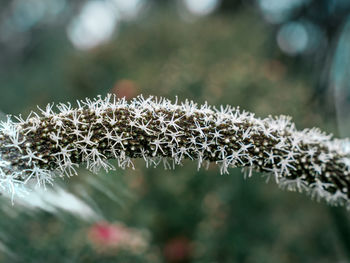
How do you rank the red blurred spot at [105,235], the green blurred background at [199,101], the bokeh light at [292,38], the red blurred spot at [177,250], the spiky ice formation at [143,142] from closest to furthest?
the spiky ice formation at [143,142]
the green blurred background at [199,101]
the red blurred spot at [105,235]
the red blurred spot at [177,250]
the bokeh light at [292,38]

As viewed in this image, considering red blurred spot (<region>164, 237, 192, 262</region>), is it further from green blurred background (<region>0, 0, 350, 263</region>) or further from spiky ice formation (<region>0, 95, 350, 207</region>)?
spiky ice formation (<region>0, 95, 350, 207</region>)

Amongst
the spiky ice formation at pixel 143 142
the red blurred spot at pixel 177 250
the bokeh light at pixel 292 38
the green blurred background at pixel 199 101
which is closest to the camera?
the spiky ice formation at pixel 143 142

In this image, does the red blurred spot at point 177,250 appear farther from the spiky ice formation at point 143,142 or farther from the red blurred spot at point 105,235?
the spiky ice formation at point 143,142

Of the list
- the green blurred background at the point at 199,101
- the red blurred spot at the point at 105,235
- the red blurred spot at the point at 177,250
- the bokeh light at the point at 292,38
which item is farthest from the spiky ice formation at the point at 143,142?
the bokeh light at the point at 292,38

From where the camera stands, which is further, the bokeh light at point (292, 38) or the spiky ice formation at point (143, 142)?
the bokeh light at point (292, 38)

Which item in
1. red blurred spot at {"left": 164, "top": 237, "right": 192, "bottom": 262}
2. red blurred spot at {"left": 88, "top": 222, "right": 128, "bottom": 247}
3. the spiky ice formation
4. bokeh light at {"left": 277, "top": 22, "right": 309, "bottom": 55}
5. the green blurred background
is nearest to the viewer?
the spiky ice formation

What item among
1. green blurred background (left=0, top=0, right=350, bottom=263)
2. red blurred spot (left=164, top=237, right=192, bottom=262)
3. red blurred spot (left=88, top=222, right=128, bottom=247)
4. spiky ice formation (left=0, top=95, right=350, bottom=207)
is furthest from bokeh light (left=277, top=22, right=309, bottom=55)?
spiky ice formation (left=0, top=95, right=350, bottom=207)

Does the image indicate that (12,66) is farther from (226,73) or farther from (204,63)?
(226,73)

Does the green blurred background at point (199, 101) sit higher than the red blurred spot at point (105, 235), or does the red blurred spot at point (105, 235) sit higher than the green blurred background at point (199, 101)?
the green blurred background at point (199, 101)
